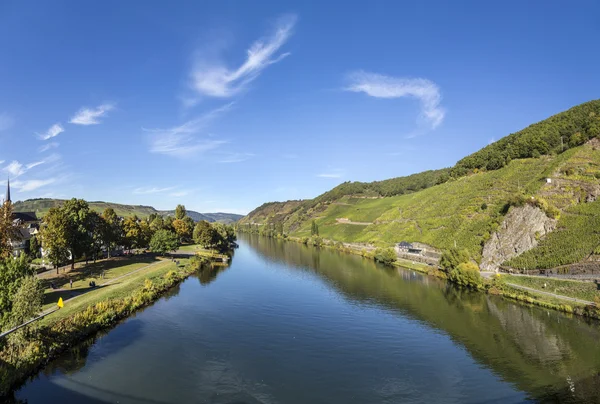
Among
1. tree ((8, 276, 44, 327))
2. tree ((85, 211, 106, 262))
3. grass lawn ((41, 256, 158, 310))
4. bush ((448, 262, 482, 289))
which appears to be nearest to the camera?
tree ((8, 276, 44, 327))

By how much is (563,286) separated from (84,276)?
83378 mm

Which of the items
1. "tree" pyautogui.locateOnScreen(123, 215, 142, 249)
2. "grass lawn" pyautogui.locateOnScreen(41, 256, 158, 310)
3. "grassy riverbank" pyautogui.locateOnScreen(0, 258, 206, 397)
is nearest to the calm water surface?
"grassy riverbank" pyautogui.locateOnScreen(0, 258, 206, 397)

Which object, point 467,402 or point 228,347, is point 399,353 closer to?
point 467,402

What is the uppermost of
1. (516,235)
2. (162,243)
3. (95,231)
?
(95,231)

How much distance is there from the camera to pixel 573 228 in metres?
70.6

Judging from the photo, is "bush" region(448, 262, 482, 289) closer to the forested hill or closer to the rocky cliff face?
the rocky cliff face

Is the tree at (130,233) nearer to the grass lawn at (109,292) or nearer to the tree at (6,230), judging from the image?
the grass lawn at (109,292)

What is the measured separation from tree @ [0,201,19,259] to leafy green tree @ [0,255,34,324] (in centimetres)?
1254

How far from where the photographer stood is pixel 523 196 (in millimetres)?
83938

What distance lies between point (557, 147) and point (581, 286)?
70923mm

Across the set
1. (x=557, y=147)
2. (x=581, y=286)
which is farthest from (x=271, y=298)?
(x=557, y=147)

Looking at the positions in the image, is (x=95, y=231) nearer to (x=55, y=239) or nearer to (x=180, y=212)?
(x=55, y=239)

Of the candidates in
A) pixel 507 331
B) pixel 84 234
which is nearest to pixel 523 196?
pixel 507 331

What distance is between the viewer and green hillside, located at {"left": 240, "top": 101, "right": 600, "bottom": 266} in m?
72.4
